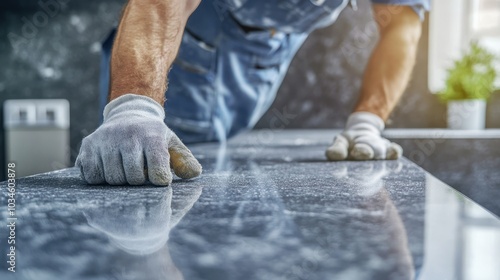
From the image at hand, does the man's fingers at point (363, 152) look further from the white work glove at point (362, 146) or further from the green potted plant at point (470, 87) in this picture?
the green potted plant at point (470, 87)

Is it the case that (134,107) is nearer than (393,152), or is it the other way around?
(134,107)

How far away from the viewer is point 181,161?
2.03 ft

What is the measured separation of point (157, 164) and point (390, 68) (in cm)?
82

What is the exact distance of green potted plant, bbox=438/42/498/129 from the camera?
1.93 metres

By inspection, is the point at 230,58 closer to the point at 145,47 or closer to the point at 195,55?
the point at 195,55

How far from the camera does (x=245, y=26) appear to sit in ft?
4.51


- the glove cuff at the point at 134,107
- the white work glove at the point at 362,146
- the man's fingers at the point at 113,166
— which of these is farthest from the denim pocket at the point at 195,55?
the man's fingers at the point at 113,166

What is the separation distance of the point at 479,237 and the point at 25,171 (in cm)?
200

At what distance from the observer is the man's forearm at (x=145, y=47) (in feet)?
2.23

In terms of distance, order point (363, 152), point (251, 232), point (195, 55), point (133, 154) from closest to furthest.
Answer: point (251, 232) → point (133, 154) → point (363, 152) → point (195, 55)

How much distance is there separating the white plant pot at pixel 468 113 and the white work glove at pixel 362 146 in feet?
3.36

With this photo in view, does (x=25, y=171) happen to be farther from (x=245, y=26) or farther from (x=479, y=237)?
(x=479, y=237)

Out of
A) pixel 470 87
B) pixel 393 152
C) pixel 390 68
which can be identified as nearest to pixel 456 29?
pixel 470 87

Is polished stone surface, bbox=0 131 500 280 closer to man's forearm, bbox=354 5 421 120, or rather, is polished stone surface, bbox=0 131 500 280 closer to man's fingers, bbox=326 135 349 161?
man's fingers, bbox=326 135 349 161
